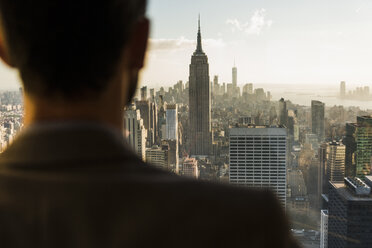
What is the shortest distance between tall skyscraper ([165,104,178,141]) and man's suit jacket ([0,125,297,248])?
4223 mm

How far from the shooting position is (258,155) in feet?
17.7

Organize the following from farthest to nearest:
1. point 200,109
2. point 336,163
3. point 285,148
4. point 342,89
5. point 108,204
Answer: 1. point 200,109
2. point 285,148
3. point 336,163
4. point 342,89
5. point 108,204

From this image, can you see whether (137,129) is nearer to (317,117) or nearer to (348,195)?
(317,117)

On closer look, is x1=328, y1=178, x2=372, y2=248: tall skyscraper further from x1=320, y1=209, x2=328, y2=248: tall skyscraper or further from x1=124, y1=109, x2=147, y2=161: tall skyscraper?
x1=124, y1=109, x2=147, y2=161: tall skyscraper

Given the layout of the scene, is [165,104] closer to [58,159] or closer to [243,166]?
[243,166]

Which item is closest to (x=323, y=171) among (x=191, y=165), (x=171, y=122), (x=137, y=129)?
(x=191, y=165)

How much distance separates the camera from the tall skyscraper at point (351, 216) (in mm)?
4223

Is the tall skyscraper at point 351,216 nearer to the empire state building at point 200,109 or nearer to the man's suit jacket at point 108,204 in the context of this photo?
the empire state building at point 200,109

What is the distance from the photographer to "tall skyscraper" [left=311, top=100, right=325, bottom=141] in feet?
14.4

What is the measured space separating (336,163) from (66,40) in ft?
16.8

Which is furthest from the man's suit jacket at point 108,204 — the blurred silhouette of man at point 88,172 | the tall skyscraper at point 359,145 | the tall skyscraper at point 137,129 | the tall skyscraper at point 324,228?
the tall skyscraper at point 359,145

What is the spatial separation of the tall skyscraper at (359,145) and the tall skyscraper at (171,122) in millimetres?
1888

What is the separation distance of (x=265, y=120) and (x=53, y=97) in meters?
4.91

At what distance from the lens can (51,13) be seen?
0.78 ft
